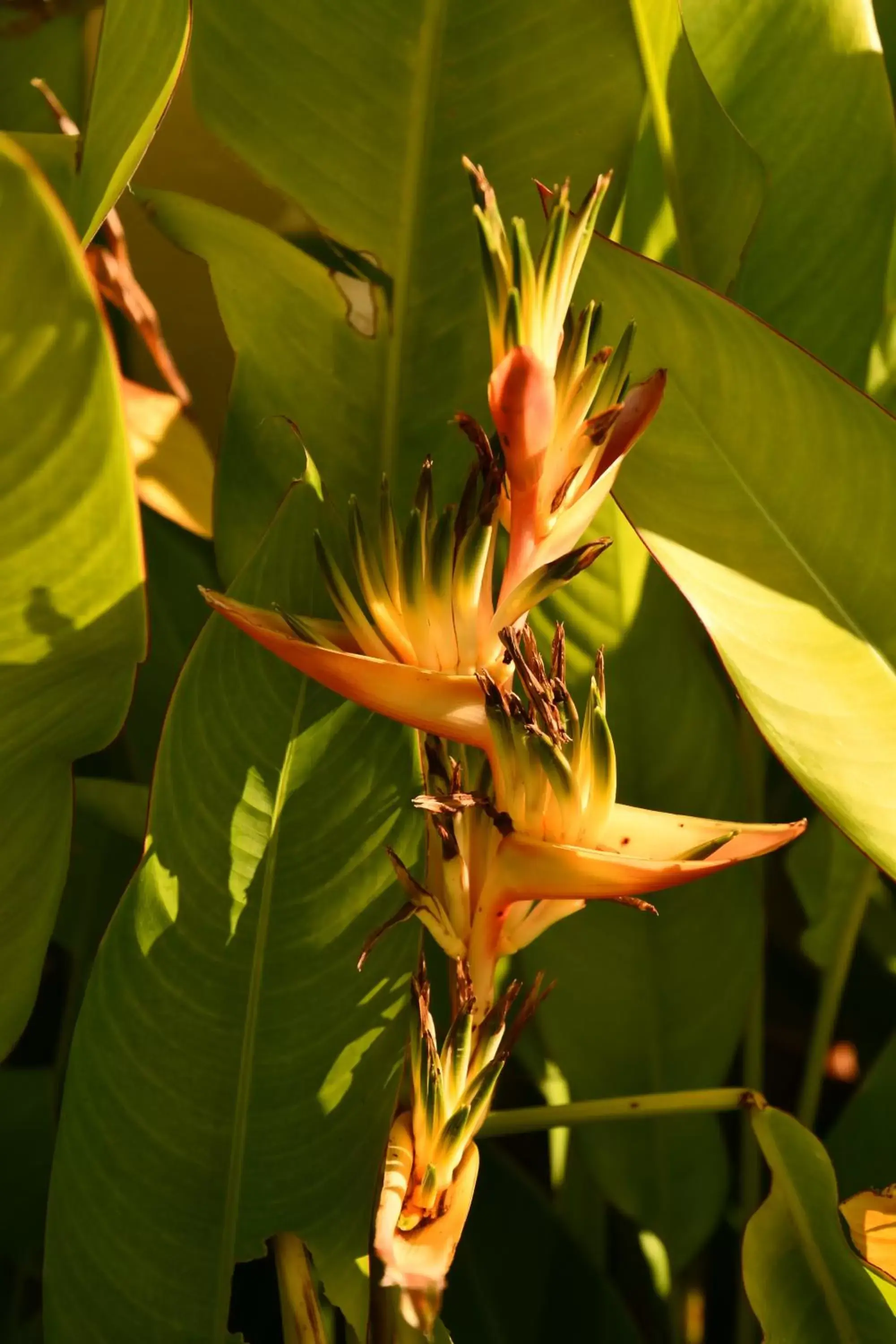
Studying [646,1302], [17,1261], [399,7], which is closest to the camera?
[399,7]

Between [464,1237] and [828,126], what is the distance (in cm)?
60

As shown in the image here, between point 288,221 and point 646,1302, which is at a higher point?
point 288,221

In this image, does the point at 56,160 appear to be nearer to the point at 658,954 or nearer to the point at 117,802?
the point at 117,802

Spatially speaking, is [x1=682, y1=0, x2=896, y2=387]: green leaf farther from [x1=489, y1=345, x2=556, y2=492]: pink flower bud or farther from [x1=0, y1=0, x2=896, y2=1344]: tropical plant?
[x1=489, y1=345, x2=556, y2=492]: pink flower bud

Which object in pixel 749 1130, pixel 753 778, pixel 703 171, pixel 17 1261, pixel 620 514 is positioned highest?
pixel 703 171

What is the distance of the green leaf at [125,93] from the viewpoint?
35cm

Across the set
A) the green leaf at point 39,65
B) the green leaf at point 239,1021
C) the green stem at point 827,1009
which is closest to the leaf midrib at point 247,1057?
the green leaf at point 239,1021

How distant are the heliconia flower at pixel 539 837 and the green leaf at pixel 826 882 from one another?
25 centimetres

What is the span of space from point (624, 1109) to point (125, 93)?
0.43m

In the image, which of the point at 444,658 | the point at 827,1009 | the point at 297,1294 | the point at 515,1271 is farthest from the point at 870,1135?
the point at 444,658

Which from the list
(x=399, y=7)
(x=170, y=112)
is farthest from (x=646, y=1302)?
(x=170, y=112)

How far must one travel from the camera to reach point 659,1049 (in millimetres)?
594

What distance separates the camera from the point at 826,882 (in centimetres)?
59

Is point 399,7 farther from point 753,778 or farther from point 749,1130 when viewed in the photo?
point 749,1130
